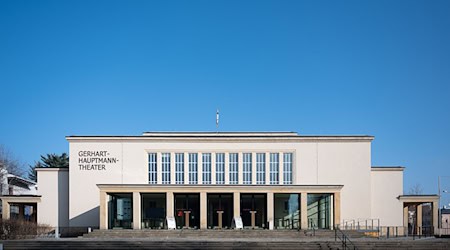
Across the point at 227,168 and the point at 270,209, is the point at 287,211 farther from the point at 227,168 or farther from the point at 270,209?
the point at 227,168

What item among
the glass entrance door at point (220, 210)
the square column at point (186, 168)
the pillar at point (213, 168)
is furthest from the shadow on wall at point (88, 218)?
the pillar at point (213, 168)

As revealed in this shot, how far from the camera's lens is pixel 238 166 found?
51250mm

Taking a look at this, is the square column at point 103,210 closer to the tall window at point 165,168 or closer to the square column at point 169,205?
the square column at point 169,205

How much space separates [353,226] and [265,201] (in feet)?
27.0

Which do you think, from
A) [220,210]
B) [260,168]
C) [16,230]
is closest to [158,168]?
[220,210]

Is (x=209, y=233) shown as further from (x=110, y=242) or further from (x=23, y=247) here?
(x=23, y=247)

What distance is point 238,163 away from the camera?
168ft

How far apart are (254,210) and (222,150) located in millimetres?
6587

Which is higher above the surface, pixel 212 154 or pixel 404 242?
pixel 212 154

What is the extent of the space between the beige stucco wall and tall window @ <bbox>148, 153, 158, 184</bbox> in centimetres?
784

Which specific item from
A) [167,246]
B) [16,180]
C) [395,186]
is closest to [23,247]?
[167,246]

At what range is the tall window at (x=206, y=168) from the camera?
5100 centimetres

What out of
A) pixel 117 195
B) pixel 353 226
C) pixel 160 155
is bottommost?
pixel 353 226

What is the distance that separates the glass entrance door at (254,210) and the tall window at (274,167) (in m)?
3.31
